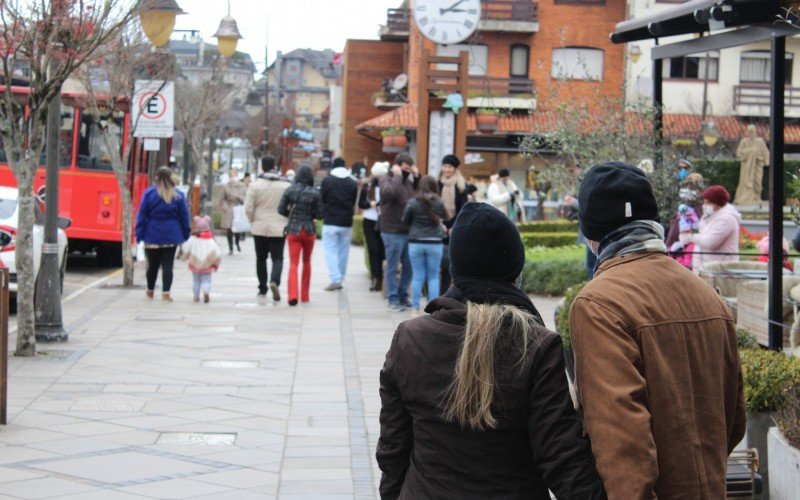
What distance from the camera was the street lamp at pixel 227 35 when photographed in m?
21.8

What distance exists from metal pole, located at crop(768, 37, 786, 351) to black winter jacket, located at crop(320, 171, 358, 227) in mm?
9655

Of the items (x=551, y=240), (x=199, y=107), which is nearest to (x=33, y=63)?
(x=551, y=240)

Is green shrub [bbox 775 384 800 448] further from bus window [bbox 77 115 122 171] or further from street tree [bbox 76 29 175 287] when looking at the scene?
bus window [bbox 77 115 122 171]

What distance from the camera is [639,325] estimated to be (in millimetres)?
3193

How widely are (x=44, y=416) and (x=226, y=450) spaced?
1564mm

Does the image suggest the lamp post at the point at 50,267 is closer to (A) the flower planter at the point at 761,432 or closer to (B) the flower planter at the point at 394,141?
(A) the flower planter at the point at 761,432

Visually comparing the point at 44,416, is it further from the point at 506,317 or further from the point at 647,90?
the point at 647,90

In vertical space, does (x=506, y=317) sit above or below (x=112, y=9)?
below

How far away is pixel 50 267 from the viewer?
39.2ft

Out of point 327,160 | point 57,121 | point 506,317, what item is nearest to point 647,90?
point 57,121

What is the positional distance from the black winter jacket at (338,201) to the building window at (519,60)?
3173cm

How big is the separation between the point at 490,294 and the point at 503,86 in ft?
143

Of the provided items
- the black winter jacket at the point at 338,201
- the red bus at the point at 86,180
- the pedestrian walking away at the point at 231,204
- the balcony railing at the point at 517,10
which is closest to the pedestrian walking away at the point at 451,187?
the black winter jacket at the point at 338,201

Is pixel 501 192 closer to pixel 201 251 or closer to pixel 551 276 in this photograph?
pixel 551 276
